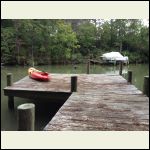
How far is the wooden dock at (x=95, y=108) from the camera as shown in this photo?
13.8 feet

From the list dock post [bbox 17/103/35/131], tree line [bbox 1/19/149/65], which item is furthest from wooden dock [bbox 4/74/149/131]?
tree line [bbox 1/19/149/65]

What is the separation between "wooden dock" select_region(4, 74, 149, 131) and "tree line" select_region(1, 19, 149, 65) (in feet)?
41.4

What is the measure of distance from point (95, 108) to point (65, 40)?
2101 centimetres

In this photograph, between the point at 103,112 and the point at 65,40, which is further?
the point at 65,40

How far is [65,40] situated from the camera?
26.1 m

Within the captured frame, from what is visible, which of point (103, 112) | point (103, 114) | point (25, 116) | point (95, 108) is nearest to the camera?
point (25, 116)

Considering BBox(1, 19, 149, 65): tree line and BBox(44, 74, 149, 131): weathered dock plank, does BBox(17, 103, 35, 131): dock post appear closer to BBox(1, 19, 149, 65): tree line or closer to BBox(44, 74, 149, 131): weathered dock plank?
BBox(44, 74, 149, 131): weathered dock plank

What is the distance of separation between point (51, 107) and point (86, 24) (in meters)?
21.8

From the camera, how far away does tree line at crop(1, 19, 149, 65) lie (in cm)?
2394

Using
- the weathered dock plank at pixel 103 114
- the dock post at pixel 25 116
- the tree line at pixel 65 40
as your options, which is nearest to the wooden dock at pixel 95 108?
the weathered dock plank at pixel 103 114

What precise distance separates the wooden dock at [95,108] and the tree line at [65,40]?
12.6m

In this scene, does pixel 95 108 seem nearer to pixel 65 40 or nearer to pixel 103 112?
pixel 103 112

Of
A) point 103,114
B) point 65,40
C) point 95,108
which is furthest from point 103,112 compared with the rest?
point 65,40

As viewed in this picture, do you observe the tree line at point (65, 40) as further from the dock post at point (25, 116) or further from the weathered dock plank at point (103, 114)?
the dock post at point (25, 116)
